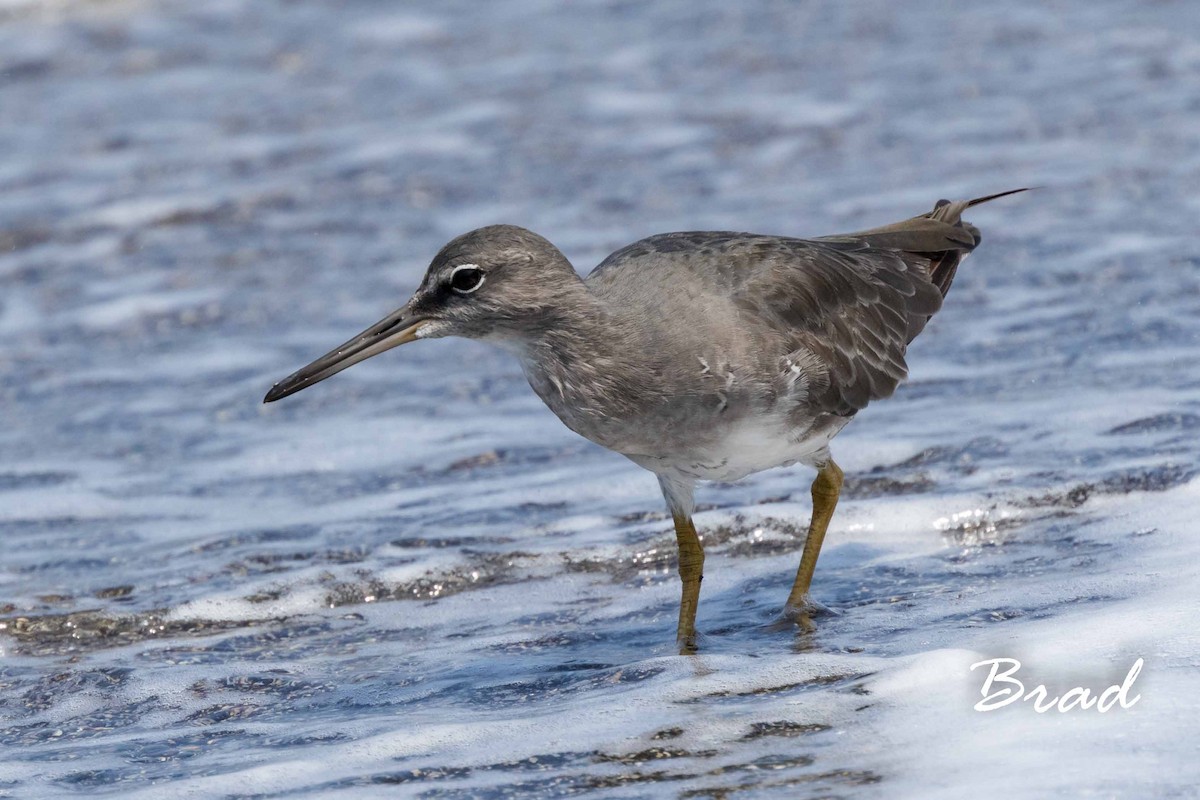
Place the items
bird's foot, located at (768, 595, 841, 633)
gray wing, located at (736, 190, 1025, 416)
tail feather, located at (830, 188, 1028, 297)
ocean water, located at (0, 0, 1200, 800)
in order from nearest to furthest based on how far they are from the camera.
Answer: ocean water, located at (0, 0, 1200, 800)
bird's foot, located at (768, 595, 841, 633)
gray wing, located at (736, 190, 1025, 416)
tail feather, located at (830, 188, 1028, 297)

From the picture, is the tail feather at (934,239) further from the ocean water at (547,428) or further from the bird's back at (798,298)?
the ocean water at (547,428)

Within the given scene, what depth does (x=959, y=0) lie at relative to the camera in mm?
14039

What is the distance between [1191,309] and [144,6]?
10.1m

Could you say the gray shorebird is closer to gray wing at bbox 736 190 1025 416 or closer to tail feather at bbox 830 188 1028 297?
gray wing at bbox 736 190 1025 416

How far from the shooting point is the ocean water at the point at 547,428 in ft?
15.4

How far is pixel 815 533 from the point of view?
6031 mm

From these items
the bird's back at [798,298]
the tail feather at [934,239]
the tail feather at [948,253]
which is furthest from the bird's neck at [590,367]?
the tail feather at [948,253]

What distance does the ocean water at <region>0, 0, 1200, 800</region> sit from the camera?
15.4 feet

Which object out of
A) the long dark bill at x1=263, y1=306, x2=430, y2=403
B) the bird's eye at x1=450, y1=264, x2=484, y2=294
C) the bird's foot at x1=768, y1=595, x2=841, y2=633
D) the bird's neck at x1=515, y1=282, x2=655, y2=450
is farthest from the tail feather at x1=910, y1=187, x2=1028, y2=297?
the long dark bill at x1=263, y1=306, x2=430, y2=403

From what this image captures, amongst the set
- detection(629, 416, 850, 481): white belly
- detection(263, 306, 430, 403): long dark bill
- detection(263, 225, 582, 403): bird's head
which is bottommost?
detection(629, 416, 850, 481): white belly

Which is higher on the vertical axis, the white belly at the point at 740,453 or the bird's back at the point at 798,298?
the bird's back at the point at 798,298

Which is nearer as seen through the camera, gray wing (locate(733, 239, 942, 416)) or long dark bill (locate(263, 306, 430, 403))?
long dark bill (locate(263, 306, 430, 403))

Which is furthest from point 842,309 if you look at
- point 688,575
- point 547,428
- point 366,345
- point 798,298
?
point 547,428

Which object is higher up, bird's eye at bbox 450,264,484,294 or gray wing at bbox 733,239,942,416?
bird's eye at bbox 450,264,484,294
